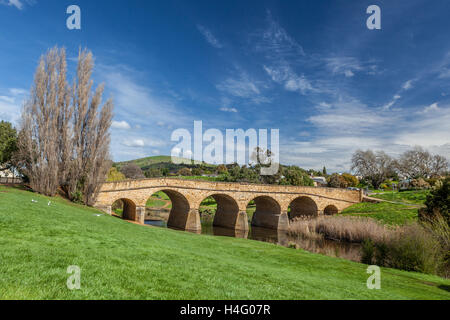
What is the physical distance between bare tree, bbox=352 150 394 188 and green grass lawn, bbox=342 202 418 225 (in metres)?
35.2

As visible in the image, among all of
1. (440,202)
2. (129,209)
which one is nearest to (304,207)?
(440,202)

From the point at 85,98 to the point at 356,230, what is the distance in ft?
92.2

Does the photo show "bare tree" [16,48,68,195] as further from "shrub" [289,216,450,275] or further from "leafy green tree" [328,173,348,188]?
"leafy green tree" [328,173,348,188]

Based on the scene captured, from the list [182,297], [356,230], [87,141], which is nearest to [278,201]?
[356,230]

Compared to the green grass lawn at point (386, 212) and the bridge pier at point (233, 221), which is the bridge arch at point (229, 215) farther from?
the green grass lawn at point (386, 212)

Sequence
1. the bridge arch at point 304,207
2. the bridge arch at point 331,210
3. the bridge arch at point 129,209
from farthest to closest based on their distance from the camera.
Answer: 1. the bridge arch at point 331,210
2. the bridge arch at point 304,207
3. the bridge arch at point 129,209

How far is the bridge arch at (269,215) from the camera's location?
121 feet


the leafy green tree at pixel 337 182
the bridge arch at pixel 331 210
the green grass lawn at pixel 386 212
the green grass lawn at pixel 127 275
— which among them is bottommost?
the bridge arch at pixel 331 210

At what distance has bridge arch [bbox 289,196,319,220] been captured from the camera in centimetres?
4038

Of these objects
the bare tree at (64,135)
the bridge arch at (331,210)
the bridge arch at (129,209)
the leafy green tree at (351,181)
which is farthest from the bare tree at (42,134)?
the leafy green tree at (351,181)

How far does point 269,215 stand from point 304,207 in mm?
7720

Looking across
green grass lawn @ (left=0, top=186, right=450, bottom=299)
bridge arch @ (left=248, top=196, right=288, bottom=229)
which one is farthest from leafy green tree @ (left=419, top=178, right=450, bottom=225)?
bridge arch @ (left=248, top=196, right=288, bottom=229)
